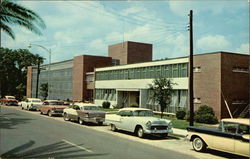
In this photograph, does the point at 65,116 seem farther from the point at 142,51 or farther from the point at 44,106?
the point at 142,51

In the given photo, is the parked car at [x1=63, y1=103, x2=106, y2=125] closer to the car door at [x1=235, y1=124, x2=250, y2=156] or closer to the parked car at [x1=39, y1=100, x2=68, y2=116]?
the parked car at [x1=39, y1=100, x2=68, y2=116]

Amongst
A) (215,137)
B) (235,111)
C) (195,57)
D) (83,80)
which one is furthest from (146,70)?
(215,137)

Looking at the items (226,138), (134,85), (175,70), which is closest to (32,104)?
(134,85)

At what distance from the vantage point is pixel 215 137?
427 inches

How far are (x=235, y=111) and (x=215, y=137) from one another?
16601 millimetres

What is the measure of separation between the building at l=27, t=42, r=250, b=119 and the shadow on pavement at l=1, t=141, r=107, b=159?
1608 centimetres

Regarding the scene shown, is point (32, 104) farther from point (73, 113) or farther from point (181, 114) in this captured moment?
point (181, 114)

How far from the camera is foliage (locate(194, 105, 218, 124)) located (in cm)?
2319

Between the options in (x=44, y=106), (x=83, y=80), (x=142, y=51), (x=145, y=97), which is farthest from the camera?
(x=142, y=51)

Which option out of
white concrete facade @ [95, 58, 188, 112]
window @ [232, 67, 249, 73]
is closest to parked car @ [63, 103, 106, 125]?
white concrete facade @ [95, 58, 188, 112]

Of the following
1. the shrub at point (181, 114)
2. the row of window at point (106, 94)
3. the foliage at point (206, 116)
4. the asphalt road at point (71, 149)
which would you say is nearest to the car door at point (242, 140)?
the asphalt road at point (71, 149)

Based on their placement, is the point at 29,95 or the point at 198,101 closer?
the point at 198,101

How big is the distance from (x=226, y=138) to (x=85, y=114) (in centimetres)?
1151

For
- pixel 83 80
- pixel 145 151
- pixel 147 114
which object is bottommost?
pixel 145 151
